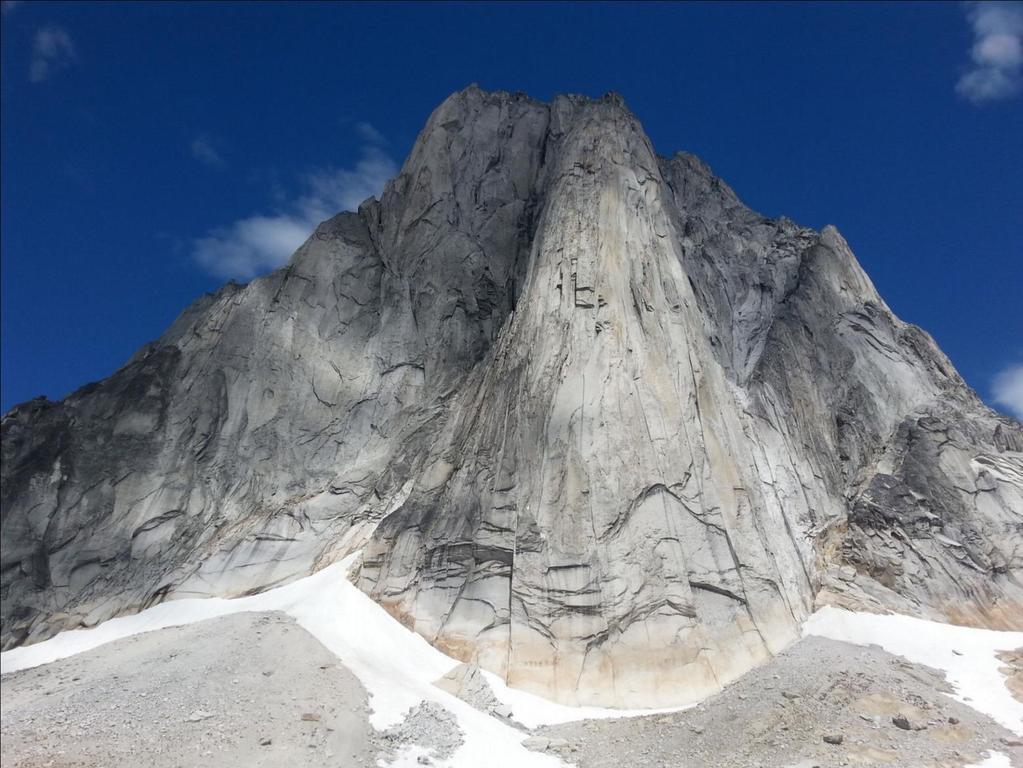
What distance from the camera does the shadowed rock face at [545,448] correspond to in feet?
77.0

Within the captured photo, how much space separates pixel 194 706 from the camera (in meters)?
18.0

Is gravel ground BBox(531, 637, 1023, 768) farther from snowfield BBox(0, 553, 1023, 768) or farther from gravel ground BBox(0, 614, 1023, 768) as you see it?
snowfield BBox(0, 553, 1023, 768)

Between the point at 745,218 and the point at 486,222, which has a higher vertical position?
the point at 745,218

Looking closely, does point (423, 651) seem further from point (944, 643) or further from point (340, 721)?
point (944, 643)

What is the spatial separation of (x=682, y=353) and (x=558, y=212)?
330 inches

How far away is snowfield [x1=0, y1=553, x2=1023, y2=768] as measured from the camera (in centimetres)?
1900

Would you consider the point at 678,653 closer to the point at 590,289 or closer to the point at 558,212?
A: the point at 590,289

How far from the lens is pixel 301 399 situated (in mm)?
32344

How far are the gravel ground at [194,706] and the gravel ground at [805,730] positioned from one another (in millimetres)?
5221

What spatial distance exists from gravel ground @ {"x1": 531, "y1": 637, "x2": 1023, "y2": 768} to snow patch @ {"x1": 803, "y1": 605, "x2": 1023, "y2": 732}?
1.24 m

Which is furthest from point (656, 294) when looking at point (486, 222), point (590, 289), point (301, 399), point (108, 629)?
point (108, 629)

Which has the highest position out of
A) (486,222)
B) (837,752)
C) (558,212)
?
(486,222)

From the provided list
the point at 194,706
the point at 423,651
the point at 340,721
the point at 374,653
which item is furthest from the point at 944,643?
the point at 194,706

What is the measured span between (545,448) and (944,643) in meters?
13.5
